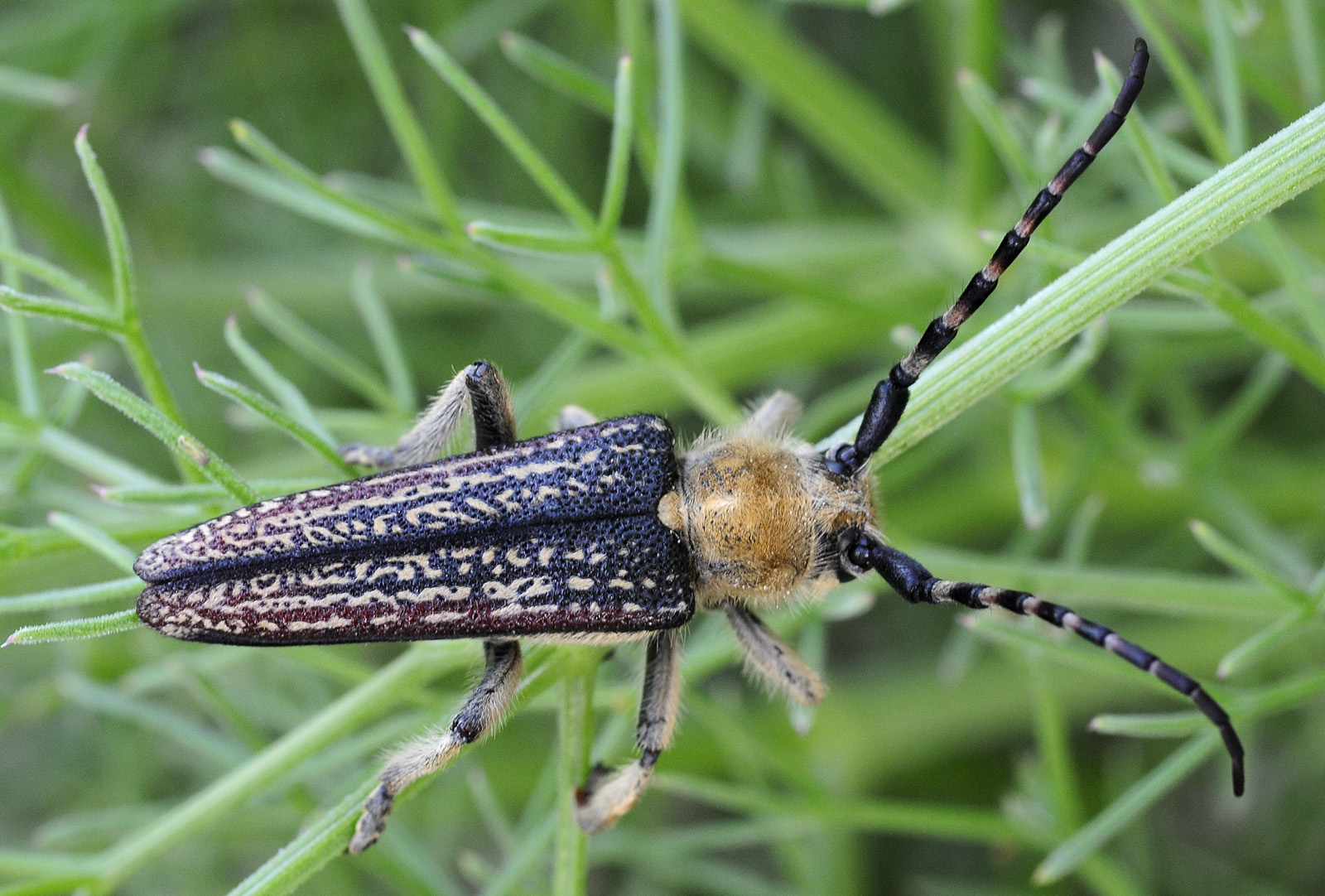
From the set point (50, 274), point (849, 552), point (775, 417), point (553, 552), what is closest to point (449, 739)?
point (553, 552)

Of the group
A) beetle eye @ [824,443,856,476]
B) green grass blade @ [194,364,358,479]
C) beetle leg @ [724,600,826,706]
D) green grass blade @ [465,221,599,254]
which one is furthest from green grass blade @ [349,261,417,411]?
beetle eye @ [824,443,856,476]

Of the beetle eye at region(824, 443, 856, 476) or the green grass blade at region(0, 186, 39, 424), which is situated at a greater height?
the green grass blade at region(0, 186, 39, 424)

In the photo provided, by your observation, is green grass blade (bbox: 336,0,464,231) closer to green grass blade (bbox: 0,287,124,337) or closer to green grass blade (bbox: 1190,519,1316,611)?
green grass blade (bbox: 0,287,124,337)

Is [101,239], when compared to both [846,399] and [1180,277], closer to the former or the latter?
[846,399]

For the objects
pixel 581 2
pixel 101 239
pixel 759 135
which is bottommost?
pixel 101 239

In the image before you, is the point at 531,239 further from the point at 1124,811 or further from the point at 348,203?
the point at 1124,811

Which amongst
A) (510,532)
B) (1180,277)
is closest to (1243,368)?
(1180,277)
